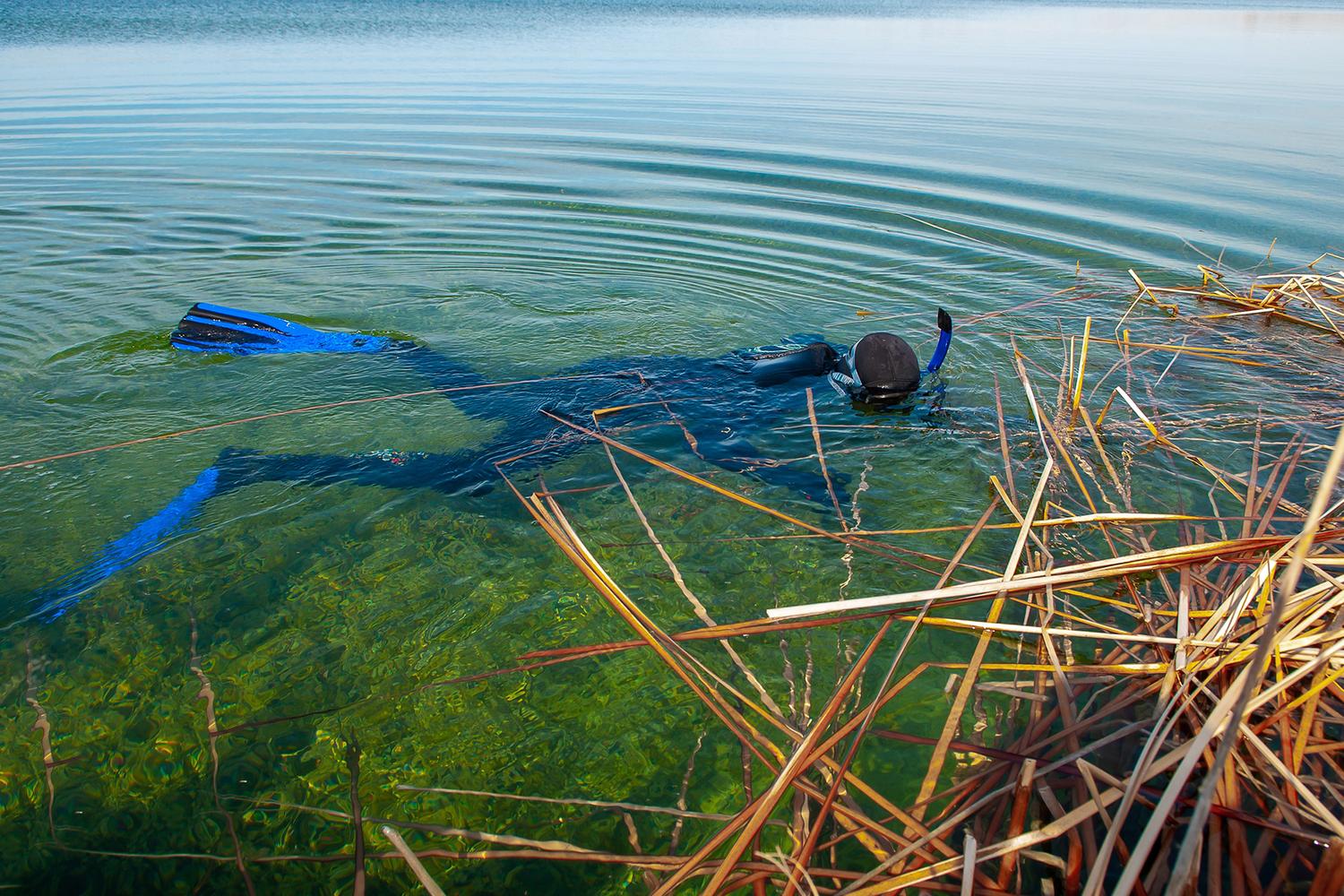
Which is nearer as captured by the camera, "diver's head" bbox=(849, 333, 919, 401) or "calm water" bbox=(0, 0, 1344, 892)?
"calm water" bbox=(0, 0, 1344, 892)

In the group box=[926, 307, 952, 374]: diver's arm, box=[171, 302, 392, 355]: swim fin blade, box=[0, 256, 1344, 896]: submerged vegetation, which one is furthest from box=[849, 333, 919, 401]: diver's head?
box=[171, 302, 392, 355]: swim fin blade

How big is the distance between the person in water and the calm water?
0.12 meters

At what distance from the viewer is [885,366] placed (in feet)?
14.0

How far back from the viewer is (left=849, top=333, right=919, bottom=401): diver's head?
4258 millimetres

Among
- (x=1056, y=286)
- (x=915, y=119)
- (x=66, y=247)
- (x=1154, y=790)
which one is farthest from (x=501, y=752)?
(x=915, y=119)

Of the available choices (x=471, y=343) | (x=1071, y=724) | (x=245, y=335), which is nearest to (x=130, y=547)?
(x=245, y=335)

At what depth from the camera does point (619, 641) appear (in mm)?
2875

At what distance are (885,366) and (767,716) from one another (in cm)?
235

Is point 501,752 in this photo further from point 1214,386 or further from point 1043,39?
point 1043,39

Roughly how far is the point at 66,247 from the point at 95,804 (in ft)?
21.6

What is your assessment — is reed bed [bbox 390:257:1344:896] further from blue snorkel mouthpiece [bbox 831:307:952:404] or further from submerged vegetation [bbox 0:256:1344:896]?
blue snorkel mouthpiece [bbox 831:307:952:404]

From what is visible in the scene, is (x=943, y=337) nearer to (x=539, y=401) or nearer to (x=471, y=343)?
(x=539, y=401)

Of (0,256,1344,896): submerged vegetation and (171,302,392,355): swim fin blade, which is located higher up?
(171,302,392,355): swim fin blade

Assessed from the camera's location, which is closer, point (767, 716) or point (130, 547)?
point (767, 716)
